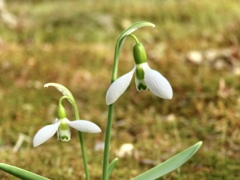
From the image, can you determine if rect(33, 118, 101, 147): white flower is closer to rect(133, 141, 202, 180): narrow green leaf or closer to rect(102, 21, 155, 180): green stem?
rect(102, 21, 155, 180): green stem

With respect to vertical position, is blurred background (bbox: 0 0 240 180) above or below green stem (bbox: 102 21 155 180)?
below

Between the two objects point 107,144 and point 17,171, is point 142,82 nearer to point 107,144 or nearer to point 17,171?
point 107,144

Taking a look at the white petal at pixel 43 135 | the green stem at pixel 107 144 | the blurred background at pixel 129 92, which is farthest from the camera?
the blurred background at pixel 129 92

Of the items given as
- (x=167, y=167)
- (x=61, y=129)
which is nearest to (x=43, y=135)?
(x=61, y=129)

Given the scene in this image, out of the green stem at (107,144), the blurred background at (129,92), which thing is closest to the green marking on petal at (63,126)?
the green stem at (107,144)

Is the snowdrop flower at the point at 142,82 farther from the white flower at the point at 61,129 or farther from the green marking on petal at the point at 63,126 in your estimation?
the green marking on petal at the point at 63,126

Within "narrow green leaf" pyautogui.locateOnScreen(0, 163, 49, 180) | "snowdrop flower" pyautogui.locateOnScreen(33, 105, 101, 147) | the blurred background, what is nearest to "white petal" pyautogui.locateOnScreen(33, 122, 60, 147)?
"snowdrop flower" pyautogui.locateOnScreen(33, 105, 101, 147)

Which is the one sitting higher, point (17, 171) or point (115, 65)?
point (115, 65)
